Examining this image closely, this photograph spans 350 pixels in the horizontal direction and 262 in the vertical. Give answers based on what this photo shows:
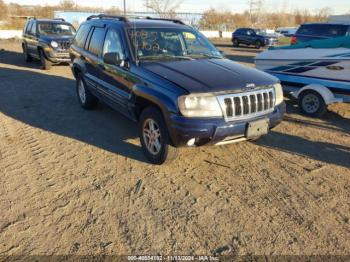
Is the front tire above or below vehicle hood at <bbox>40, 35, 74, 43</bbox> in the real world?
below

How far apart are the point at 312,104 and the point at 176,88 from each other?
4.27 metres

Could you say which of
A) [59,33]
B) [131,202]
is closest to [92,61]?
[131,202]

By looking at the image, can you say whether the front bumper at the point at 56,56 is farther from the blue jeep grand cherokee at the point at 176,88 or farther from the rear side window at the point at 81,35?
the blue jeep grand cherokee at the point at 176,88

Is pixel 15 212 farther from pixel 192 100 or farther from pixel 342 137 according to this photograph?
pixel 342 137

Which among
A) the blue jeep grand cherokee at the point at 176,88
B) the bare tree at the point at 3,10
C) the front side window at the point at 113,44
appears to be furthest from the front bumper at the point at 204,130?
the bare tree at the point at 3,10

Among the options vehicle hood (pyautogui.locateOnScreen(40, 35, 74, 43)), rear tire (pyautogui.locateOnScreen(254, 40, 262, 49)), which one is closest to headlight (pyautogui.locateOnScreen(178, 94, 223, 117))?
vehicle hood (pyautogui.locateOnScreen(40, 35, 74, 43))

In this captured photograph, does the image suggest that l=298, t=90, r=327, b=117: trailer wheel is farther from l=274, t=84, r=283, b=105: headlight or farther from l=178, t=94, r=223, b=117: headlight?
l=178, t=94, r=223, b=117: headlight

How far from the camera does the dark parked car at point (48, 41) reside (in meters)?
12.1

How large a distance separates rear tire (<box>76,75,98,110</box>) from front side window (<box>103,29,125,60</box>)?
1.59m

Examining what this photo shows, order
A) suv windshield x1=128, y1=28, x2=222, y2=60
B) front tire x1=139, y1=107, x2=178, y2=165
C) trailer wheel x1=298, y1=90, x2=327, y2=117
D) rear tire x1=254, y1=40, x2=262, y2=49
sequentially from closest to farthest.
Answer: front tire x1=139, y1=107, x2=178, y2=165
suv windshield x1=128, y1=28, x2=222, y2=60
trailer wheel x1=298, y1=90, x2=327, y2=117
rear tire x1=254, y1=40, x2=262, y2=49

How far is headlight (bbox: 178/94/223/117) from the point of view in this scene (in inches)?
151

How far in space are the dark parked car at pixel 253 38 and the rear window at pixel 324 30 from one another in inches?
474

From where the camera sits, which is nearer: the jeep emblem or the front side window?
the jeep emblem

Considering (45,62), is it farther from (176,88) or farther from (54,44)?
(176,88)
